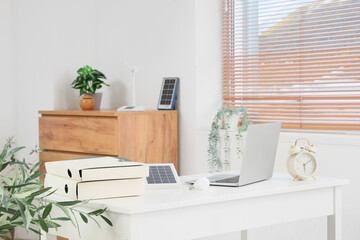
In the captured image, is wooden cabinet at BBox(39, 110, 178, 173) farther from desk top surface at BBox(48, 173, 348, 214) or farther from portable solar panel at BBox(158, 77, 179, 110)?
desk top surface at BBox(48, 173, 348, 214)

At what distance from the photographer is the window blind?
3.21 meters

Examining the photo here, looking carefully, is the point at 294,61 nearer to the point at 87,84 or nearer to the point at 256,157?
the point at 256,157

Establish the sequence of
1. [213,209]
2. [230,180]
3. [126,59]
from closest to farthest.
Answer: [213,209] → [230,180] → [126,59]

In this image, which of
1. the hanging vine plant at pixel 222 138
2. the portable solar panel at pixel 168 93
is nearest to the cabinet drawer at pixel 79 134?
the portable solar panel at pixel 168 93

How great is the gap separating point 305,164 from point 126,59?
2.25 meters

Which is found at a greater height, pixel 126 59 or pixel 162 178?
pixel 126 59

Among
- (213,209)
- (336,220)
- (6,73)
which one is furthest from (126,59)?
(213,209)

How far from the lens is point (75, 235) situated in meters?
1.94

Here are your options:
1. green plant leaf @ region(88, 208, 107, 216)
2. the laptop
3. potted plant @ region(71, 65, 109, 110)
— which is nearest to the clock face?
the laptop

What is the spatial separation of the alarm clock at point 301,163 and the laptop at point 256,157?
9 centimetres

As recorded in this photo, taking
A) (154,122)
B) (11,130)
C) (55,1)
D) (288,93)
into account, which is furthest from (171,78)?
(11,130)

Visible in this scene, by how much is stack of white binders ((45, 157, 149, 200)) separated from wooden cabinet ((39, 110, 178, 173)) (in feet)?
4.95

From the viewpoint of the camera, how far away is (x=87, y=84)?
4.08 metres

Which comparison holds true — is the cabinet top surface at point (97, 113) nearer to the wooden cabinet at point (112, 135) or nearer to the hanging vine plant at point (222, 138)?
the wooden cabinet at point (112, 135)
